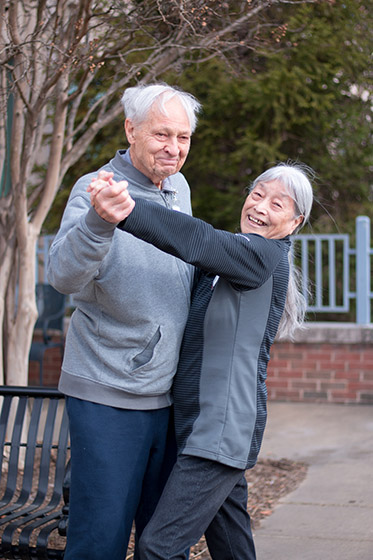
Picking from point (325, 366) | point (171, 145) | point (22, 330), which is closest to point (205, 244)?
point (171, 145)

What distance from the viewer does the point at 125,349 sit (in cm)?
238

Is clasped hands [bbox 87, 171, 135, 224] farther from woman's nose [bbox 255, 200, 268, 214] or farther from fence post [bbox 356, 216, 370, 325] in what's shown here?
fence post [bbox 356, 216, 370, 325]

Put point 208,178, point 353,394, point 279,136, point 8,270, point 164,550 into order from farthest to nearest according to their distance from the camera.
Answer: point 208,178, point 279,136, point 353,394, point 8,270, point 164,550

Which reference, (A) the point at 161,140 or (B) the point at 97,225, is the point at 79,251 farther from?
(A) the point at 161,140

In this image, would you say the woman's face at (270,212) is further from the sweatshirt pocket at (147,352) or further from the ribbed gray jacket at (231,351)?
the sweatshirt pocket at (147,352)

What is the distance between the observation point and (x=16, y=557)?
3158 mm

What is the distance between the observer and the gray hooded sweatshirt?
232 cm

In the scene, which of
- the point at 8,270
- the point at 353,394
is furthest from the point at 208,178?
the point at 8,270

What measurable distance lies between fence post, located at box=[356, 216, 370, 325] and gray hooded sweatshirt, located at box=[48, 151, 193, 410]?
18.0 ft

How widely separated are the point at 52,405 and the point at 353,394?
179 inches

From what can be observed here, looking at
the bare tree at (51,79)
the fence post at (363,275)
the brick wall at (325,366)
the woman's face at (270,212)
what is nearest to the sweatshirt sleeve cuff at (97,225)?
the woman's face at (270,212)

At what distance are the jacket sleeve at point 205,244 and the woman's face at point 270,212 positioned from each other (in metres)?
0.13

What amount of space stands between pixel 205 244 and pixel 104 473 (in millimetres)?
757

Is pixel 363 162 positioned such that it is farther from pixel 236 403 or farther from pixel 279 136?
pixel 236 403
